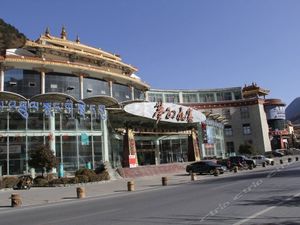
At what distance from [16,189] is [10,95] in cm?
1336

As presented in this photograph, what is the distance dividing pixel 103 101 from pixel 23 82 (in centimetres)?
1054

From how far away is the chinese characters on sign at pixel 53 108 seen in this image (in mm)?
38875

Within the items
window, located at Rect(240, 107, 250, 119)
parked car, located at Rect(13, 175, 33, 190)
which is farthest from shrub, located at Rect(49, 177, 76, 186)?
window, located at Rect(240, 107, 250, 119)

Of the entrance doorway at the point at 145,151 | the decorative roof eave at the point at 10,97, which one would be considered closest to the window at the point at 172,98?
the entrance doorway at the point at 145,151

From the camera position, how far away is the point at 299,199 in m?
14.1

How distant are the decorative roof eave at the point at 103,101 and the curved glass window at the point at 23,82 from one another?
302 inches

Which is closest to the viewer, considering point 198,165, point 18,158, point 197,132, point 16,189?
point 16,189

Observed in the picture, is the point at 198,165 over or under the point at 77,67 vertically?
under

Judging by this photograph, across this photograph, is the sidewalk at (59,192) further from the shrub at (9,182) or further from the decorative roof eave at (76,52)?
the decorative roof eave at (76,52)

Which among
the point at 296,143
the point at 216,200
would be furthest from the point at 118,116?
the point at 296,143

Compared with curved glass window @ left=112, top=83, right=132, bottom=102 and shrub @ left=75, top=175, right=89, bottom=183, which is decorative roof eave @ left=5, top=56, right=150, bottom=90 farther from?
shrub @ left=75, top=175, right=89, bottom=183

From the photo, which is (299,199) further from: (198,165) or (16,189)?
(198,165)

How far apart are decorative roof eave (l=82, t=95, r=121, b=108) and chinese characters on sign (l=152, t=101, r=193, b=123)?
516 centimetres

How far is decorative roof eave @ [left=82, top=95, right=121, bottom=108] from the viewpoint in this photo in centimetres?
4522
